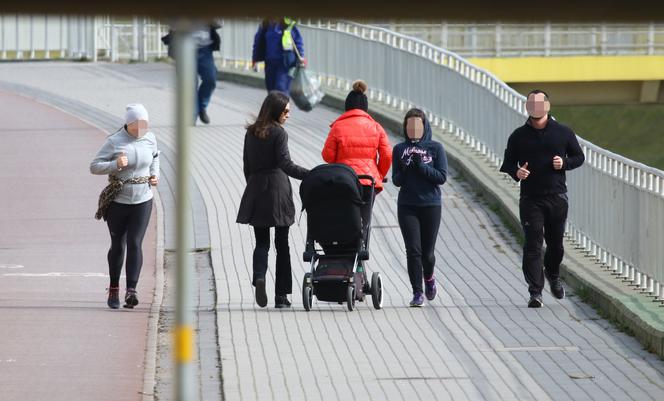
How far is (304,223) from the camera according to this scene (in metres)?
16.1

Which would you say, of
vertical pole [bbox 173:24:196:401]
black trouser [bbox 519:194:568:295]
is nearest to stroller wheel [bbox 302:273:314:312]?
black trouser [bbox 519:194:568:295]

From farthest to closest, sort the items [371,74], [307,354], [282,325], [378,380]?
[371,74]
[282,325]
[307,354]
[378,380]

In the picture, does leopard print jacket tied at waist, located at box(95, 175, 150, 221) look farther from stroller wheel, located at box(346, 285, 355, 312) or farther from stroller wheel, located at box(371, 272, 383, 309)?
stroller wheel, located at box(371, 272, 383, 309)

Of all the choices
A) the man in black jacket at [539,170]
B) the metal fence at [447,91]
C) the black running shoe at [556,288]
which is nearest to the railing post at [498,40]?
the metal fence at [447,91]

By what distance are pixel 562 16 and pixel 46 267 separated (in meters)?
9.35

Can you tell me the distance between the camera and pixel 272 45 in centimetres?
2212

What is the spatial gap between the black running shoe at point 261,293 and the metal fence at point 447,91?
2.09 metres

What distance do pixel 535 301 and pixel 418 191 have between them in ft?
3.84

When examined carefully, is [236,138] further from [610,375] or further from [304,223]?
[610,375]

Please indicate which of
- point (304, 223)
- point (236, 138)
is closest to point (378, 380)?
point (304, 223)

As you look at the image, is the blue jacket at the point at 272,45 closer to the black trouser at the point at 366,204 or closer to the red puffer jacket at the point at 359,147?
the red puffer jacket at the point at 359,147

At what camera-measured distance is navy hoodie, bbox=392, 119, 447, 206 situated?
1231cm

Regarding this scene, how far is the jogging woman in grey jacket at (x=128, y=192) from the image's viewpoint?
12148 mm

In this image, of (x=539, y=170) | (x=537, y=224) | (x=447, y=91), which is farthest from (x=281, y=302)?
(x=447, y=91)
